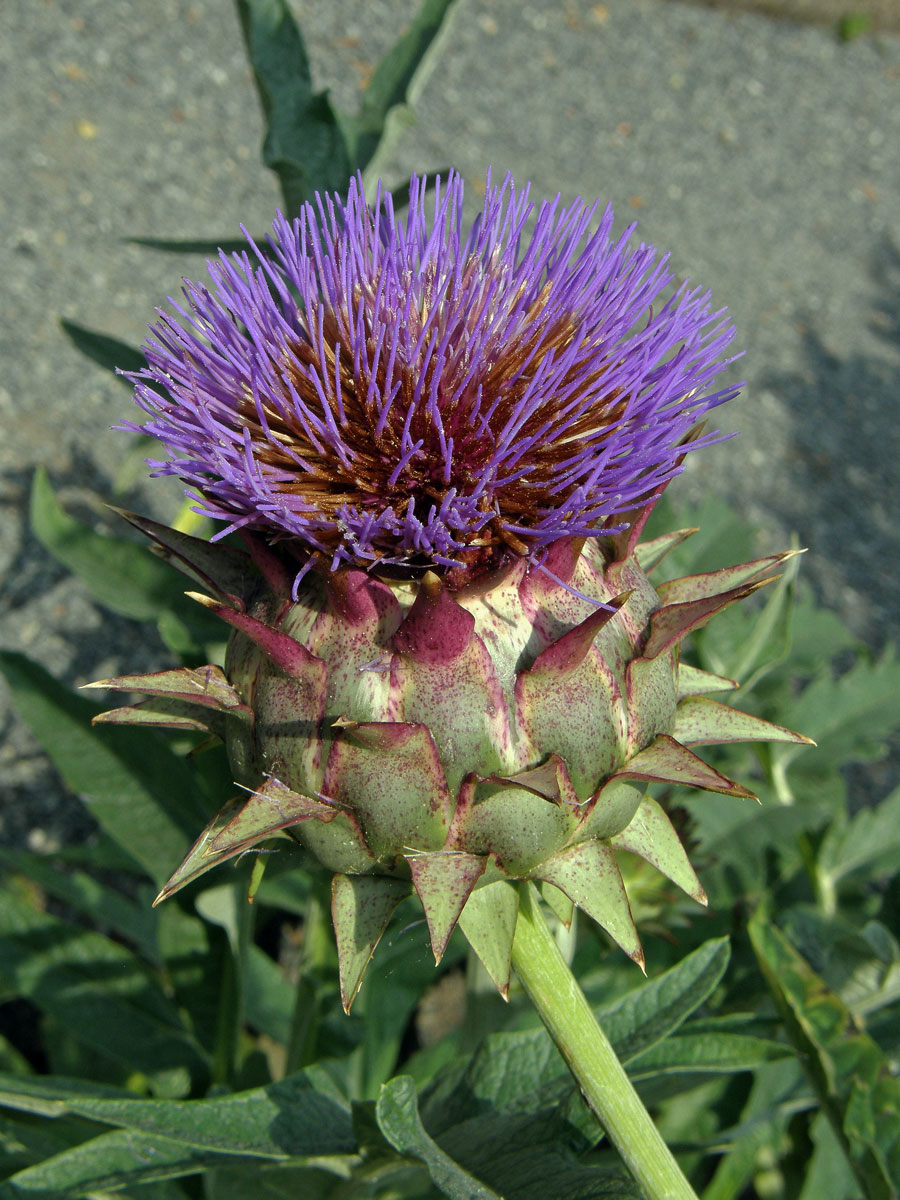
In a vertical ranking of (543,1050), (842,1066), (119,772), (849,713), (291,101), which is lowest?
(119,772)

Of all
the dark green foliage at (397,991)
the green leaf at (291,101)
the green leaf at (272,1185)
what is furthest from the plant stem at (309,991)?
the green leaf at (291,101)

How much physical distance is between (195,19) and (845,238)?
1.82 meters

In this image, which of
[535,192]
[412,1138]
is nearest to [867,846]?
[412,1138]

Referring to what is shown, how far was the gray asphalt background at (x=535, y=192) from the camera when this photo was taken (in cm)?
202

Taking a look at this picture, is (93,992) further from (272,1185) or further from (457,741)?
(457,741)

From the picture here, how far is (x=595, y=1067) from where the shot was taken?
24.8 inches

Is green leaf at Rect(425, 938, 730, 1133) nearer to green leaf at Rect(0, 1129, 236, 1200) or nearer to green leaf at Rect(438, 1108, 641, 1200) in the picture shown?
green leaf at Rect(438, 1108, 641, 1200)

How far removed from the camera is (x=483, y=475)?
26.4 inches

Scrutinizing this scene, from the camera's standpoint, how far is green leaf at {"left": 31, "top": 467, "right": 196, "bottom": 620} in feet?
3.62

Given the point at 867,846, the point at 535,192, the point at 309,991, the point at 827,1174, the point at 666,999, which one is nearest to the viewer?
the point at 666,999

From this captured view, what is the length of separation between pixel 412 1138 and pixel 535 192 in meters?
2.46

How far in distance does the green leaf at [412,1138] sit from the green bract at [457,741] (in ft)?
0.24

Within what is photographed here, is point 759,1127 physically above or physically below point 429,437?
below

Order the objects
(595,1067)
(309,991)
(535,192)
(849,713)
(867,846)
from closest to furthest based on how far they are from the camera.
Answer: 1. (595,1067)
2. (309,991)
3. (867,846)
4. (849,713)
5. (535,192)
